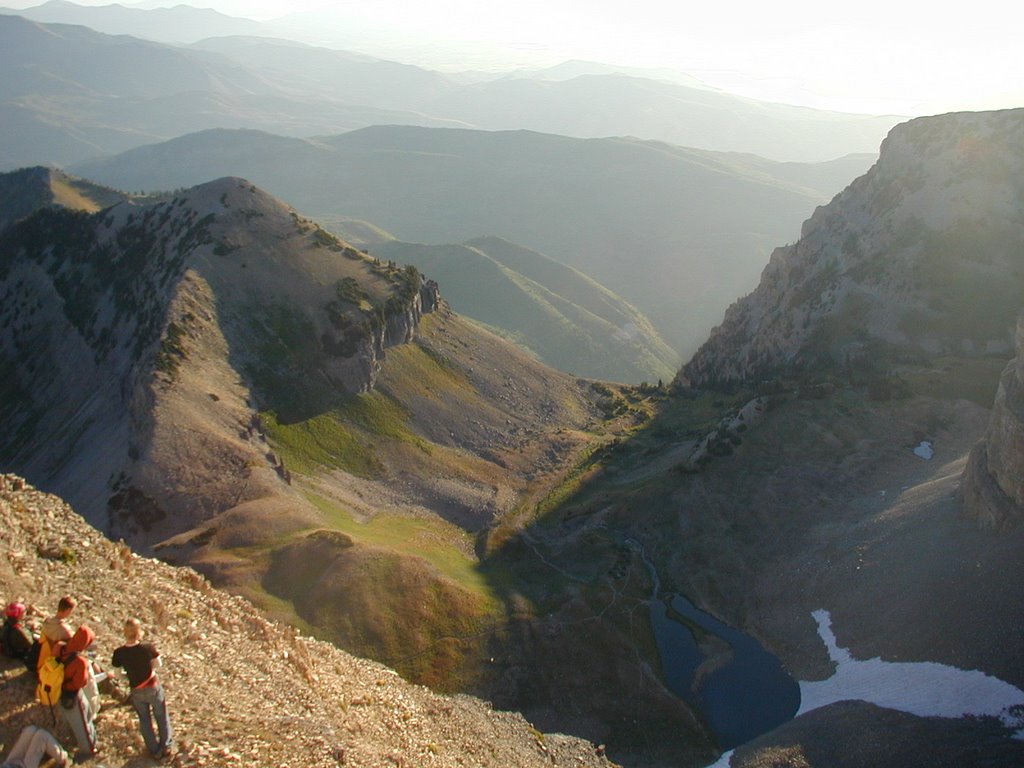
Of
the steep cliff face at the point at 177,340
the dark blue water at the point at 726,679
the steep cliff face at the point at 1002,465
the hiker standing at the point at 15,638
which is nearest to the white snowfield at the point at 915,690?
the dark blue water at the point at 726,679

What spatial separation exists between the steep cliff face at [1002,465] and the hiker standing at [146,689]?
A: 6295 cm

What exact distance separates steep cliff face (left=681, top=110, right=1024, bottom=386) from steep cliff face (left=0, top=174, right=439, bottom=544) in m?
61.9

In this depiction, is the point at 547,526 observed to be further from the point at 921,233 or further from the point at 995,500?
the point at 921,233

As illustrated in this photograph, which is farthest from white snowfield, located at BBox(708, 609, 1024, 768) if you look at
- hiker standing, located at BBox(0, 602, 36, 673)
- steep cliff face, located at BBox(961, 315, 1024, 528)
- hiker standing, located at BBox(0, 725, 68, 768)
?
hiker standing, located at BBox(0, 602, 36, 673)

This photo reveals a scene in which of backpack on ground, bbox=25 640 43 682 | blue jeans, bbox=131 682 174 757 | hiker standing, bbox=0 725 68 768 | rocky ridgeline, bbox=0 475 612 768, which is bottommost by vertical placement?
rocky ridgeline, bbox=0 475 612 768

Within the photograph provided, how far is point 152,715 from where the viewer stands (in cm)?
2222

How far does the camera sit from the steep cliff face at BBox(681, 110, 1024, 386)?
113m

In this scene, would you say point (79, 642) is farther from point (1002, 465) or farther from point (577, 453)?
point (577, 453)

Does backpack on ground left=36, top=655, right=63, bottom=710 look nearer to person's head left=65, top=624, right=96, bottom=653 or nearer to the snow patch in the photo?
person's head left=65, top=624, right=96, bottom=653

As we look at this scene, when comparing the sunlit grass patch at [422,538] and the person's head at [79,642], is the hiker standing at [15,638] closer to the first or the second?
the person's head at [79,642]

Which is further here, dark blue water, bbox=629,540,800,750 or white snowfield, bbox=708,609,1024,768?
Answer: dark blue water, bbox=629,540,800,750

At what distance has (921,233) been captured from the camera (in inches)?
4862

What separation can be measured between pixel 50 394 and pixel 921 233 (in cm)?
12878

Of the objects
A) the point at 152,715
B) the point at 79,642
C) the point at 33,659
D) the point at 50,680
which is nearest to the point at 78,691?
the point at 50,680
